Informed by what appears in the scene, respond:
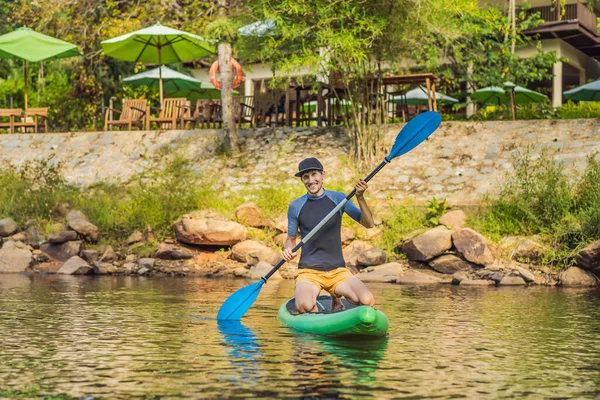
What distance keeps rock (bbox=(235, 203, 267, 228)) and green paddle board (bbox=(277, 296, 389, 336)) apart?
26.9 feet

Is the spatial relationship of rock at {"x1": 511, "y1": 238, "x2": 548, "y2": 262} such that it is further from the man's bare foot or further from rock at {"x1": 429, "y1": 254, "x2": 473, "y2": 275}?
the man's bare foot

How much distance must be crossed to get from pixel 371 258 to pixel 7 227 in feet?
21.4

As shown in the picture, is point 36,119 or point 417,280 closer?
point 417,280

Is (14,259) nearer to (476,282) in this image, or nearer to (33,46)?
(476,282)

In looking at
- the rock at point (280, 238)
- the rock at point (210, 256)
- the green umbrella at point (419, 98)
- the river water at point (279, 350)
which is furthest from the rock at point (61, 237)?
the green umbrella at point (419, 98)

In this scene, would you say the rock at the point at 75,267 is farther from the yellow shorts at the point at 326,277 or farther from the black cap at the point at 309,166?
the black cap at the point at 309,166

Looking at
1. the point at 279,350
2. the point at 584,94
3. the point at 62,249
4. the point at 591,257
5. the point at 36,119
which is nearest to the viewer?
the point at 279,350

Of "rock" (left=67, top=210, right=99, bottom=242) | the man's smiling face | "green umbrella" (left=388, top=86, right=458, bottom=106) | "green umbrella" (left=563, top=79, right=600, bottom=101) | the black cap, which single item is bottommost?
"rock" (left=67, top=210, right=99, bottom=242)

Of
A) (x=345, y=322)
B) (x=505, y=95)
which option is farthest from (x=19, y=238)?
(x=505, y=95)

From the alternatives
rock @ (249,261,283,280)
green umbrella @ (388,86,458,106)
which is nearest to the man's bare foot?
rock @ (249,261,283,280)

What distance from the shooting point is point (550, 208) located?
15.9m

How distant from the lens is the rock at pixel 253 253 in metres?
16.4

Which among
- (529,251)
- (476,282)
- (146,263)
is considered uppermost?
(529,251)

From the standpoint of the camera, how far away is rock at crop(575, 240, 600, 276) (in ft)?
47.9
